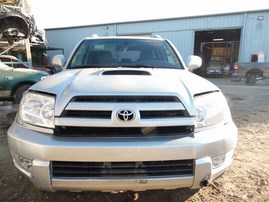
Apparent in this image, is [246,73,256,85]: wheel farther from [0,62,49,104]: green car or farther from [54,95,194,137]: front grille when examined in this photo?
[54,95,194,137]: front grille

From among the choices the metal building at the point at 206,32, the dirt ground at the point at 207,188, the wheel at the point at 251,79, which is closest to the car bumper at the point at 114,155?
the dirt ground at the point at 207,188

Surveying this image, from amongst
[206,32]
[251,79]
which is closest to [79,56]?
[251,79]

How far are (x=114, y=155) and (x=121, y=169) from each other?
15 centimetres

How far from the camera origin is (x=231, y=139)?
214 centimetres

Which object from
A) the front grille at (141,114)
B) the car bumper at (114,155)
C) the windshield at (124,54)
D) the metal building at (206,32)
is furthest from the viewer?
the metal building at (206,32)

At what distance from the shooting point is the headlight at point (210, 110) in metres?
2.05

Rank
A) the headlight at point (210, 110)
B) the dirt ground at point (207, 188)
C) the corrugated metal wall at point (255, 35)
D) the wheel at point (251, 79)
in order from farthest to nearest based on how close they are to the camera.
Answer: the corrugated metal wall at point (255, 35)
the wheel at point (251, 79)
the dirt ground at point (207, 188)
the headlight at point (210, 110)

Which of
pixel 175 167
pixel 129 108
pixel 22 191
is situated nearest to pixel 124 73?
pixel 129 108

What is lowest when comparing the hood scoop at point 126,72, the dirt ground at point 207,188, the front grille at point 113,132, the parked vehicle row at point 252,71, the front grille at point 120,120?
the parked vehicle row at point 252,71

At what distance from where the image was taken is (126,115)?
6.27 ft

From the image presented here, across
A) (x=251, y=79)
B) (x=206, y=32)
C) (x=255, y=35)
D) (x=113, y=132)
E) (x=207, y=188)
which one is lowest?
(x=251, y=79)

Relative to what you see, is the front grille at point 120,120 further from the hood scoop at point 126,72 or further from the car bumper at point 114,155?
the hood scoop at point 126,72

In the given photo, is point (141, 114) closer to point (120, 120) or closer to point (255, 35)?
point (120, 120)

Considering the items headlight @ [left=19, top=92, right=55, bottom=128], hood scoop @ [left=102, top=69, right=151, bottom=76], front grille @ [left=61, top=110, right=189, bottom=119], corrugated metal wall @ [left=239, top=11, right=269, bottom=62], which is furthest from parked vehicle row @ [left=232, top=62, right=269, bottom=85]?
headlight @ [left=19, top=92, right=55, bottom=128]
